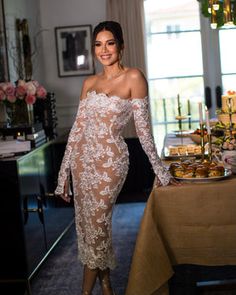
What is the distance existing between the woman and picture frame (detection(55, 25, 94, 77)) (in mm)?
3773

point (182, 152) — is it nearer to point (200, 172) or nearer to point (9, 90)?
point (200, 172)

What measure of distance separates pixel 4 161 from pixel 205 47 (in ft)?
13.3

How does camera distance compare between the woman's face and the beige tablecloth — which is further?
the woman's face

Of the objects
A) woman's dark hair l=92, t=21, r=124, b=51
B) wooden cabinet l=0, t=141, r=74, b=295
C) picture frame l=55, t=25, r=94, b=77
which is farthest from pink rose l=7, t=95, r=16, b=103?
picture frame l=55, t=25, r=94, b=77

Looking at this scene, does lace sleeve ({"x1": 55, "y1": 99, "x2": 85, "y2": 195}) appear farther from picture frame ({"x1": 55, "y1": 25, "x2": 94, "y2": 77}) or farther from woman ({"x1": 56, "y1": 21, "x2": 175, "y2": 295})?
picture frame ({"x1": 55, "y1": 25, "x2": 94, "y2": 77})

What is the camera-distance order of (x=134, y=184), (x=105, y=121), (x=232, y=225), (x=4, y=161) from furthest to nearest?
(x=134, y=184), (x=4, y=161), (x=105, y=121), (x=232, y=225)

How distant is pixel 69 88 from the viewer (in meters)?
7.00

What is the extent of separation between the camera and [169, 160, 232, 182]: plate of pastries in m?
2.69

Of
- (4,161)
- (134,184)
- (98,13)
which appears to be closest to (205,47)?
(98,13)

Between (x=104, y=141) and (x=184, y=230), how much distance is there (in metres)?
0.67

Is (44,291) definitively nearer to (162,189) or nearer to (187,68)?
(162,189)

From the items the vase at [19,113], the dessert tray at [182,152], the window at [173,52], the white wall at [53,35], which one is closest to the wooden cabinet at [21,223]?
the vase at [19,113]

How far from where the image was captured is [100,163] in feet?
10.1

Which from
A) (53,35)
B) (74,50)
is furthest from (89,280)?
(53,35)
